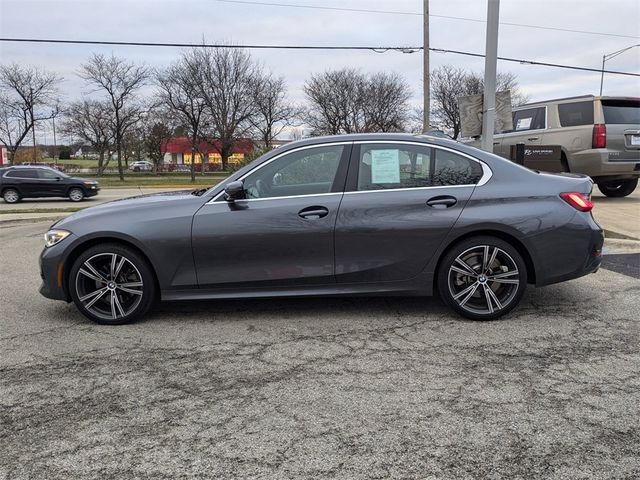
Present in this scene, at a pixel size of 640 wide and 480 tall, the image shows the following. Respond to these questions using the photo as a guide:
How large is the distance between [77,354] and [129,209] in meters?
1.29

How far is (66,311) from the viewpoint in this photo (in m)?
5.00

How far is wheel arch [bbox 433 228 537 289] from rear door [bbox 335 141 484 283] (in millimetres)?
116

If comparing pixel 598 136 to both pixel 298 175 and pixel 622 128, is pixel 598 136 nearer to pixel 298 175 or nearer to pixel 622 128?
pixel 622 128

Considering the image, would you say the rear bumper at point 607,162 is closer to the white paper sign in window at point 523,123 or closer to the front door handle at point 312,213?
the white paper sign in window at point 523,123

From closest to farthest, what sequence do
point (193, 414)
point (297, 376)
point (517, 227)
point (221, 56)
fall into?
point (193, 414), point (297, 376), point (517, 227), point (221, 56)

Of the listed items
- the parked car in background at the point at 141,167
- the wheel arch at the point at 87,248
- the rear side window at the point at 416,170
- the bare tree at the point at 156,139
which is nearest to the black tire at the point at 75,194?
the wheel arch at the point at 87,248

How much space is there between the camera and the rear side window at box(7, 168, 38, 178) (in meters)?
20.8

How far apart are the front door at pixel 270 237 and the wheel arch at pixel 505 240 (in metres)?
0.93

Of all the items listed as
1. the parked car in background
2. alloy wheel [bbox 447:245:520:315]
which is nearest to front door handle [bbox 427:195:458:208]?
alloy wheel [bbox 447:245:520:315]

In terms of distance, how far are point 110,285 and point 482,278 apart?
10.3ft

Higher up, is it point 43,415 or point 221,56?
point 221,56

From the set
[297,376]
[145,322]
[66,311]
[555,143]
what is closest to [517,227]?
[297,376]

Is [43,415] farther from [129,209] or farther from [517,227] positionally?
[517,227]

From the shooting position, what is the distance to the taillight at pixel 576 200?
4.41m
